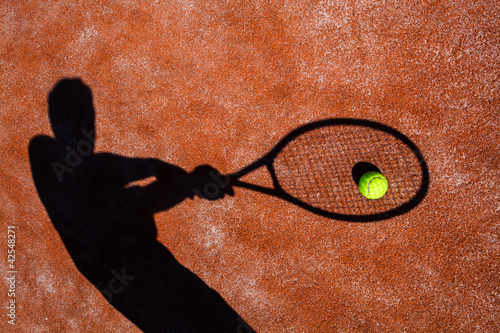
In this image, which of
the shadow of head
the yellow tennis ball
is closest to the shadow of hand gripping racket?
the yellow tennis ball

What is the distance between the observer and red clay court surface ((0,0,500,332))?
4887 millimetres

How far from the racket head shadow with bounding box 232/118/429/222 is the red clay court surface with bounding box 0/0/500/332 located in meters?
0.16

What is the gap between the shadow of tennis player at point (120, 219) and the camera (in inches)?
206

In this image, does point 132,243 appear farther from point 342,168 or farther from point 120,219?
point 342,168

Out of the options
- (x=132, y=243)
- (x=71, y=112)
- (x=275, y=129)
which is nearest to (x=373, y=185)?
(x=275, y=129)

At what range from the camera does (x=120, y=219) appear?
5.34m

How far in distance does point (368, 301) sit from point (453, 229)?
1.90 metres

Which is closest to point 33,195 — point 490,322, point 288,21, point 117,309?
point 117,309

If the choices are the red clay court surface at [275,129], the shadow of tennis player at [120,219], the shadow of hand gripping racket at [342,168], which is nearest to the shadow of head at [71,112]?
the shadow of tennis player at [120,219]

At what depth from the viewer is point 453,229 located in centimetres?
489

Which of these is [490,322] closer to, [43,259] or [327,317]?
[327,317]

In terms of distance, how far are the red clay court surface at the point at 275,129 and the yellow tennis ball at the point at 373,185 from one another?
64cm

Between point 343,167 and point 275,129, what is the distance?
53.8 inches

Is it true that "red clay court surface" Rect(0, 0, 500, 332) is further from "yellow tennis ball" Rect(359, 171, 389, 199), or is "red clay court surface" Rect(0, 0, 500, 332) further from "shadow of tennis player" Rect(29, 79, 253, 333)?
"yellow tennis ball" Rect(359, 171, 389, 199)
